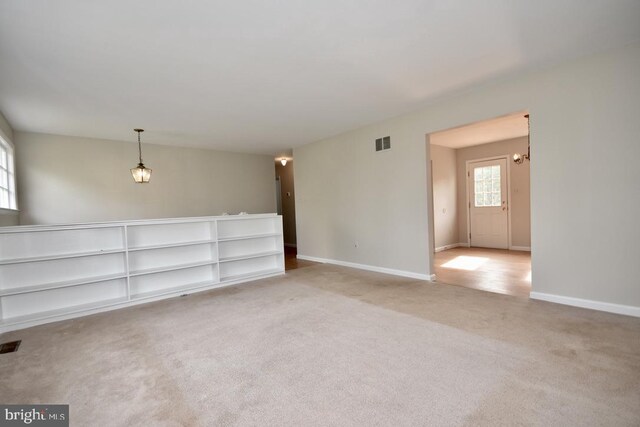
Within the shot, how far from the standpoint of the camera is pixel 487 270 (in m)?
5.61

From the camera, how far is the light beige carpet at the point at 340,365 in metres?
1.90

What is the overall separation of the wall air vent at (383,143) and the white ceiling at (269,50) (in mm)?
708

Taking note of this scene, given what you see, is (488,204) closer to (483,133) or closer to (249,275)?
(483,133)

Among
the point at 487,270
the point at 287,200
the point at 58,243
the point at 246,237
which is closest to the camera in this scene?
the point at 58,243

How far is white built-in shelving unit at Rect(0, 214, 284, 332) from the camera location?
3672 mm

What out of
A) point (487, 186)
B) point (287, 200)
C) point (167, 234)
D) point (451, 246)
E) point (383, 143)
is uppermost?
point (383, 143)

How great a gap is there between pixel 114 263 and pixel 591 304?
5995 mm

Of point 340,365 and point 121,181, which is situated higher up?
point 121,181

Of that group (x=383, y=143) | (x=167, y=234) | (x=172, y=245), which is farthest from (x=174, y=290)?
(x=383, y=143)

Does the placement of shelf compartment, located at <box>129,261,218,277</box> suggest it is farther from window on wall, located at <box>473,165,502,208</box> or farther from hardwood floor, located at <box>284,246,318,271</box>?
window on wall, located at <box>473,165,502,208</box>

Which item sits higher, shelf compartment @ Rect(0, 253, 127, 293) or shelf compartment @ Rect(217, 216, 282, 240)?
shelf compartment @ Rect(217, 216, 282, 240)

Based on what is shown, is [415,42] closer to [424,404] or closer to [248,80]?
[248,80]

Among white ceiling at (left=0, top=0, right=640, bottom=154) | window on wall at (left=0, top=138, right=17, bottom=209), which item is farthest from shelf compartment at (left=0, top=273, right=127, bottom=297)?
white ceiling at (left=0, top=0, right=640, bottom=154)

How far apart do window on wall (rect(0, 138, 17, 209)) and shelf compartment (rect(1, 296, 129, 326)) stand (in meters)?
2.03
